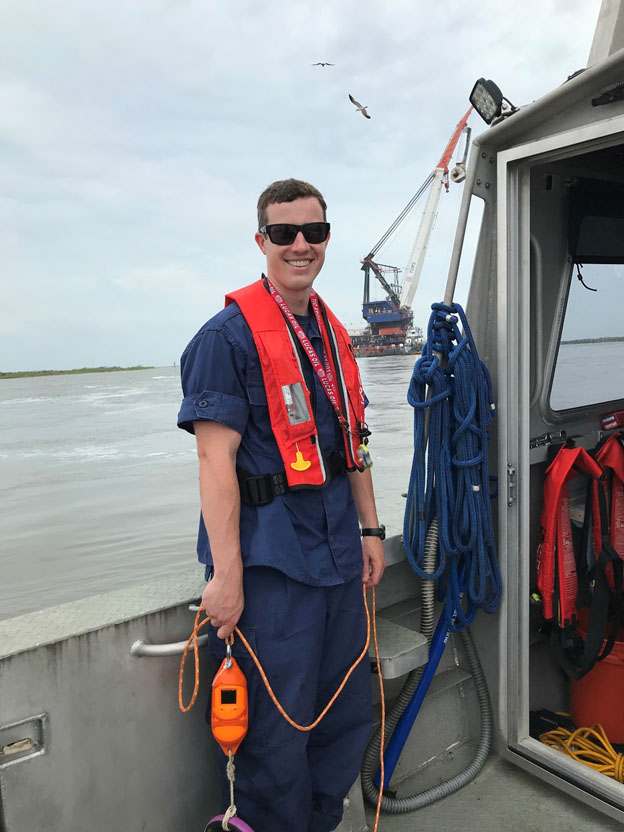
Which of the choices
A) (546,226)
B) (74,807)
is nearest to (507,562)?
(546,226)

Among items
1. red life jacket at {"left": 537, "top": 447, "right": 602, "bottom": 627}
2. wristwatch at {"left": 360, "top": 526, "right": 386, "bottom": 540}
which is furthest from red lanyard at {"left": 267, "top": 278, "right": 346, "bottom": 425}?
red life jacket at {"left": 537, "top": 447, "right": 602, "bottom": 627}

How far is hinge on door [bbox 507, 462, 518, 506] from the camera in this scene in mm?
2213

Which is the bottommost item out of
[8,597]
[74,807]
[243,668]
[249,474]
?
[8,597]

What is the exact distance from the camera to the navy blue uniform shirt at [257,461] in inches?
59.6

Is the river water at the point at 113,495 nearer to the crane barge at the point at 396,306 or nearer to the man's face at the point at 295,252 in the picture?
the man's face at the point at 295,252

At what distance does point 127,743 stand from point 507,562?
134 cm

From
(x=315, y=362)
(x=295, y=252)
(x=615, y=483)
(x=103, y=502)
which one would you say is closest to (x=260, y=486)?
(x=315, y=362)

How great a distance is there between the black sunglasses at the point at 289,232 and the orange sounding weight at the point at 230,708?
1.03m

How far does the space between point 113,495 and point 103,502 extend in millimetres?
510

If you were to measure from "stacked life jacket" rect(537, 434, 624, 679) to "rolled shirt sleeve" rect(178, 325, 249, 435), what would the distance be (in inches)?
54.9

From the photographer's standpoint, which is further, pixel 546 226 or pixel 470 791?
pixel 546 226

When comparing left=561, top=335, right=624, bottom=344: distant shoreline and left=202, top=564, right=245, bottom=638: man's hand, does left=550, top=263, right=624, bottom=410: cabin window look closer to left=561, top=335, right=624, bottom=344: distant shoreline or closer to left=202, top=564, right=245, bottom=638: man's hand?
left=561, top=335, right=624, bottom=344: distant shoreline

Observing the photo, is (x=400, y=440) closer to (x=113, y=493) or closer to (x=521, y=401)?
(x=113, y=493)

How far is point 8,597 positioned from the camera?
6137 mm
